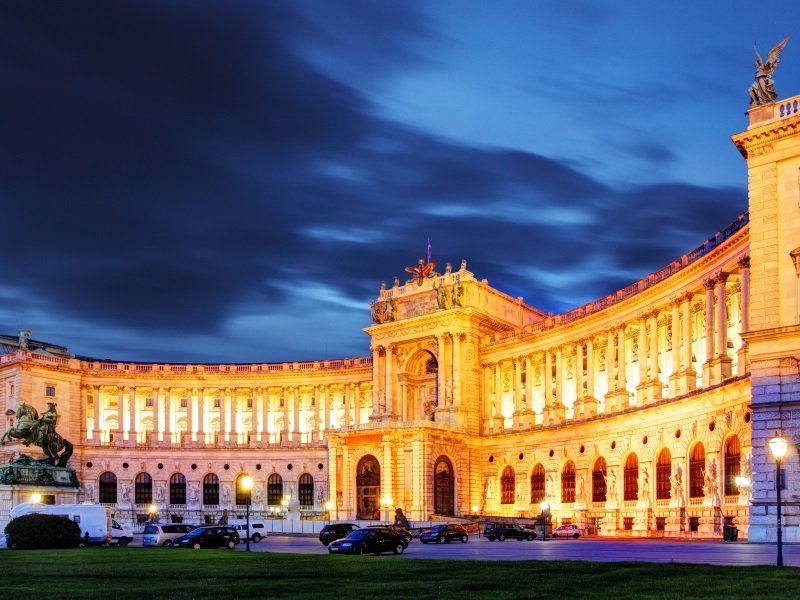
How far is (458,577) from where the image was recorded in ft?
109

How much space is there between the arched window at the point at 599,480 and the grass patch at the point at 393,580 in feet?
169

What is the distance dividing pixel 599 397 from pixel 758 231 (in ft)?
139

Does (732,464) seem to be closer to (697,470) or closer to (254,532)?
(697,470)

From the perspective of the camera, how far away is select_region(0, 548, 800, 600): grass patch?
2788 cm

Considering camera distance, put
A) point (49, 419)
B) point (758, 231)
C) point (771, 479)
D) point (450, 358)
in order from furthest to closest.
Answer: point (450, 358), point (49, 419), point (758, 231), point (771, 479)

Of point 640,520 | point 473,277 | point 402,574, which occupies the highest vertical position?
point 473,277

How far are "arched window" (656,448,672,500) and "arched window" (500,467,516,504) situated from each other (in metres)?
25.7

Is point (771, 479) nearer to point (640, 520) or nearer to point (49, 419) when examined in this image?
point (640, 520)

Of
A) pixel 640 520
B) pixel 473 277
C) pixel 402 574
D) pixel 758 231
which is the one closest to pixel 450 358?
pixel 473 277

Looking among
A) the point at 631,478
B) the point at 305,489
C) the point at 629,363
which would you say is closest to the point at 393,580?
the point at 631,478

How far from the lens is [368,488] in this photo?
107m

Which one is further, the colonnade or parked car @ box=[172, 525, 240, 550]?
the colonnade

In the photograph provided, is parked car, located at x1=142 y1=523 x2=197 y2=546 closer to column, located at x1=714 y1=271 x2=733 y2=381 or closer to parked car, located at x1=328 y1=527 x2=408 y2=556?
parked car, located at x1=328 y1=527 x2=408 y2=556

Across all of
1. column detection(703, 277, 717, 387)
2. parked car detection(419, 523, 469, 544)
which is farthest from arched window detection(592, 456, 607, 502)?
parked car detection(419, 523, 469, 544)
